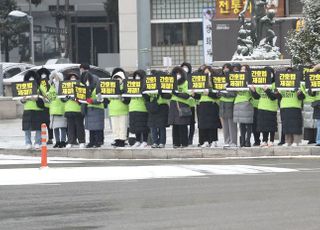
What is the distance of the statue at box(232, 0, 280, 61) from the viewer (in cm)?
3525

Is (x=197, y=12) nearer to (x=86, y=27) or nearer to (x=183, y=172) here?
(x=86, y=27)

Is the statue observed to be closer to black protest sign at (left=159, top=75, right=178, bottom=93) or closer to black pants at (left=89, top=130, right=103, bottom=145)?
black pants at (left=89, top=130, right=103, bottom=145)

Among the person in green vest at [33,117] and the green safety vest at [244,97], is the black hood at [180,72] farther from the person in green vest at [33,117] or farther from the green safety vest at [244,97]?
the person in green vest at [33,117]

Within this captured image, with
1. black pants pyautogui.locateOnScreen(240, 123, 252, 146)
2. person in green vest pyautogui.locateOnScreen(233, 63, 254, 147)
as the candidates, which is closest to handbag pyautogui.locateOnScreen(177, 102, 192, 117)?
person in green vest pyautogui.locateOnScreen(233, 63, 254, 147)

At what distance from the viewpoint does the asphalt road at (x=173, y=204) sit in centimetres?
1174

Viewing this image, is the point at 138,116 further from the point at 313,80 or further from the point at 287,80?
the point at 313,80

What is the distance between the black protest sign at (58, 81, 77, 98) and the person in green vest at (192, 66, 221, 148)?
2.81 m

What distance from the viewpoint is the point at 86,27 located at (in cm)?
7450

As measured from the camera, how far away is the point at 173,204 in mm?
13320

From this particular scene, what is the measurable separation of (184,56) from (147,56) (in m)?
2.63

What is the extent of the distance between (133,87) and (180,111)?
1301 millimetres

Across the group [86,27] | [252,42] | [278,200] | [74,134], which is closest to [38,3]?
[86,27]

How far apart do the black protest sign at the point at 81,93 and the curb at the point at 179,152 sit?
3.75ft

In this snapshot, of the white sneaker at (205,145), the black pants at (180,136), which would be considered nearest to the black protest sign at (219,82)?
the black pants at (180,136)
